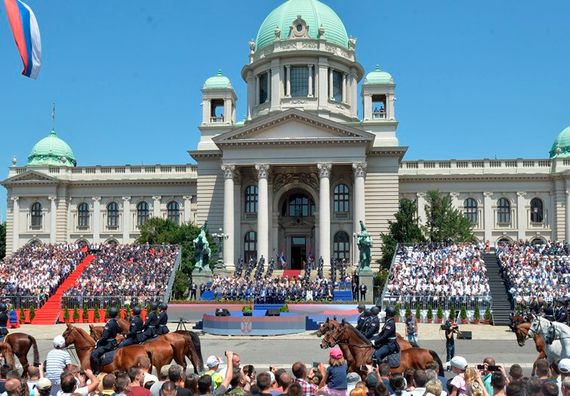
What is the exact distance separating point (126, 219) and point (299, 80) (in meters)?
24.9

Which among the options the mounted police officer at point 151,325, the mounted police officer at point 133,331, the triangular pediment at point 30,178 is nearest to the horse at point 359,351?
the mounted police officer at point 133,331

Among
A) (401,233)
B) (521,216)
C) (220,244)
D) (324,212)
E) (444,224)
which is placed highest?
(521,216)

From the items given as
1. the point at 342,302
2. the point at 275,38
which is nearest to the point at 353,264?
the point at 342,302

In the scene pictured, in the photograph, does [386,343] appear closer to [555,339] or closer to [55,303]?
[555,339]

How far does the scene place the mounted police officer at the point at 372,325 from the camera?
17.7 m

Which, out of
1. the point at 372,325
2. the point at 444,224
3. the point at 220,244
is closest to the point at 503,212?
the point at 444,224

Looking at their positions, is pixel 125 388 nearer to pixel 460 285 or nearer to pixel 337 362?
pixel 337 362

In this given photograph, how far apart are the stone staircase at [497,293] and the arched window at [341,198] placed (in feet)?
58.6

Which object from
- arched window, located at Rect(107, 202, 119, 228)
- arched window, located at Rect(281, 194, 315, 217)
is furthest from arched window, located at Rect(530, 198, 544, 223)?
arched window, located at Rect(107, 202, 119, 228)

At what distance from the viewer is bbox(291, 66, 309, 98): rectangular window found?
7750cm

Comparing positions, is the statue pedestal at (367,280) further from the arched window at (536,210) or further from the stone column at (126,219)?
the stone column at (126,219)

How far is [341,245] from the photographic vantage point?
229 feet

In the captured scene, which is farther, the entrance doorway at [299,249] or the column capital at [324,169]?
the entrance doorway at [299,249]

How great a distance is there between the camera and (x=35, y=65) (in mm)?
20078
